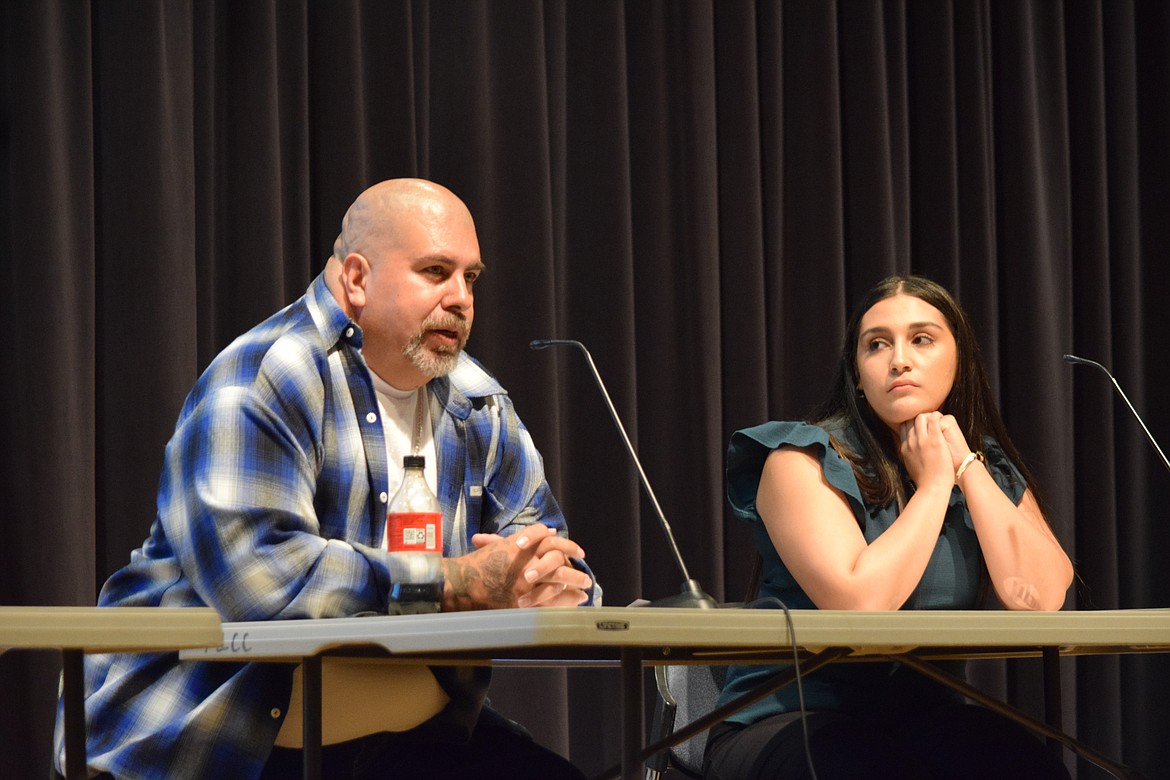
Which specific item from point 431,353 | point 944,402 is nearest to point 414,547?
point 431,353

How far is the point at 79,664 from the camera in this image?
4.37ft

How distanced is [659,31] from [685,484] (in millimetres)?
1130

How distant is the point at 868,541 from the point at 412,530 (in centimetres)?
86

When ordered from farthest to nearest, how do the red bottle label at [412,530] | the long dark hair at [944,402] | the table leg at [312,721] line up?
the long dark hair at [944,402], the red bottle label at [412,530], the table leg at [312,721]

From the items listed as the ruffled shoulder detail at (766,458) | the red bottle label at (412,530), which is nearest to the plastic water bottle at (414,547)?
the red bottle label at (412,530)

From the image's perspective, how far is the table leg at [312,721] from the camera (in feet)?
5.01

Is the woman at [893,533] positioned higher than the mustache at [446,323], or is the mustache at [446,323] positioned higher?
the mustache at [446,323]

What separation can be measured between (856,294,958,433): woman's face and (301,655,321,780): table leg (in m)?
1.17

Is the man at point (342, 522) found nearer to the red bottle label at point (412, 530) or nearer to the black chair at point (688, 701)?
the red bottle label at point (412, 530)

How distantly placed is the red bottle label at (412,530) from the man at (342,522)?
134 mm

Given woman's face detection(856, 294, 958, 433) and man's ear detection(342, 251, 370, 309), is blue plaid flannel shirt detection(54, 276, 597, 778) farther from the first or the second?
woman's face detection(856, 294, 958, 433)

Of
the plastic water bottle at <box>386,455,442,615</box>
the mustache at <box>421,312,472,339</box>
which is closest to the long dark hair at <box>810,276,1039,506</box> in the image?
the mustache at <box>421,312,472,339</box>

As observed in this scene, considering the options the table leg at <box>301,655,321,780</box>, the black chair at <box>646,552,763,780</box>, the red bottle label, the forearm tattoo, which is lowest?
the black chair at <box>646,552,763,780</box>

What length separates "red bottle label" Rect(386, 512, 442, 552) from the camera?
5.39 feet
